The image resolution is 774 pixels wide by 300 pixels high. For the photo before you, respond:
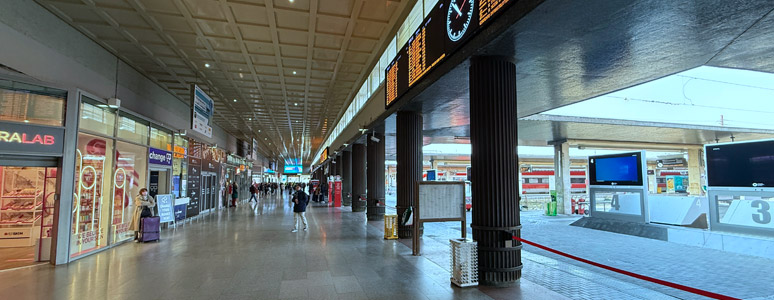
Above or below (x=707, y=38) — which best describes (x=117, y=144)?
below

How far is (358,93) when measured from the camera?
16.2 metres

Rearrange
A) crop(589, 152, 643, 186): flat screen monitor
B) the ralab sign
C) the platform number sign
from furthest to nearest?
crop(589, 152, 643, 186): flat screen monitor
the platform number sign
the ralab sign

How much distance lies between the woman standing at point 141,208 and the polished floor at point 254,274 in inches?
35.1

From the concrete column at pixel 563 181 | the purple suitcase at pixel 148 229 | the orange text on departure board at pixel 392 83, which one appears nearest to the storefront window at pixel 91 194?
the purple suitcase at pixel 148 229

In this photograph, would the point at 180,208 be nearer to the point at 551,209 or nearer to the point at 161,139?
the point at 161,139

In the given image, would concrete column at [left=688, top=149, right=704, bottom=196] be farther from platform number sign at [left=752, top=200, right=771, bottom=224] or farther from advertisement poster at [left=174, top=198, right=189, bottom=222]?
advertisement poster at [left=174, top=198, right=189, bottom=222]

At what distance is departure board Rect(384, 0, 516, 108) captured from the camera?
4.76 meters

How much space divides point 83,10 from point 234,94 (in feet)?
23.7

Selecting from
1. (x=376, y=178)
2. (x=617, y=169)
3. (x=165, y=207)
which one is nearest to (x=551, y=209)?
(x=617, y=169)

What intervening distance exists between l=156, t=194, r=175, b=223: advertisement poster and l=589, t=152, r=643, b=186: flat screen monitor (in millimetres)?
15006

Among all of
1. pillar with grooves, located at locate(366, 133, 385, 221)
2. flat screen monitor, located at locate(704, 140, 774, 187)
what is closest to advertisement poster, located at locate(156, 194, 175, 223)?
pillar with grooves, located at locate(366, 133, 385, 221)

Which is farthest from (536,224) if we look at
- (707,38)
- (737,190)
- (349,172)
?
(349,172)

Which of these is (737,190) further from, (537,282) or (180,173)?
(180,173)

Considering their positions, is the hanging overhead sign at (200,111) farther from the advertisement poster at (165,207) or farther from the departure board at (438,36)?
the departure board at (438,36)
